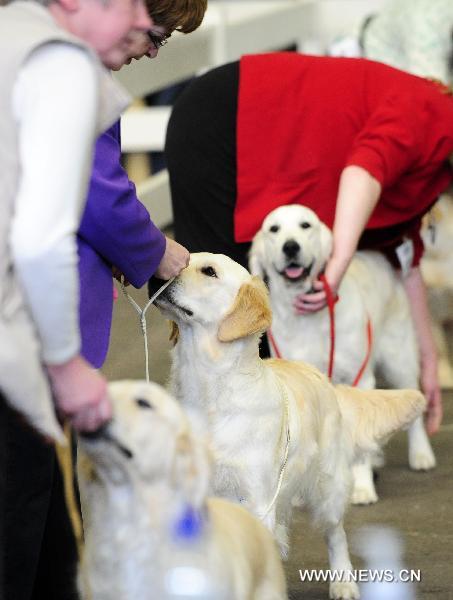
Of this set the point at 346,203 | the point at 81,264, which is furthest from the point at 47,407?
the point at 346,203

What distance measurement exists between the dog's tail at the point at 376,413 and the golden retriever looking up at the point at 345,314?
671 mm

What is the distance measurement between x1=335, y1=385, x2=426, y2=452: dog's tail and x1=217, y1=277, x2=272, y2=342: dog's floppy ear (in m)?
0.50

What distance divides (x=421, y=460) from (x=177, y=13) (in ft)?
8.35

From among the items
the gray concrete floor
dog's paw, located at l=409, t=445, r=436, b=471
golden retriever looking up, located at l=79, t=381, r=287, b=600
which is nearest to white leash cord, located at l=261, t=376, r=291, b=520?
the gray concrete floor

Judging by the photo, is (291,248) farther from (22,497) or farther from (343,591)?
(22,497)

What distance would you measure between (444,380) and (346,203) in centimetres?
183

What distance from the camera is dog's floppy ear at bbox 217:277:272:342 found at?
2.76 meters

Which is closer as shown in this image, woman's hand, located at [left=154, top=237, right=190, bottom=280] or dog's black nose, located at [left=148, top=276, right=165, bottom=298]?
woman's hand, located at [left=154, top=237, right=190, bottom=280]

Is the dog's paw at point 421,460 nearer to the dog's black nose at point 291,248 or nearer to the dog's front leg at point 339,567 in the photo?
the dog's black nose at point 291,248

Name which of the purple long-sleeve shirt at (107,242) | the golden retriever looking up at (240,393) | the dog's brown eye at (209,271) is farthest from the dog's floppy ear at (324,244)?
the purple long-sleeve shirt at (107,242)

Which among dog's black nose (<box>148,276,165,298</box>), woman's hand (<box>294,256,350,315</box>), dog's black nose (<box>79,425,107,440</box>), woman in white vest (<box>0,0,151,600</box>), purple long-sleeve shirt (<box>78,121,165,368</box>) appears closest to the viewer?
woman in white vest (<box>0,0,151,600</box>)

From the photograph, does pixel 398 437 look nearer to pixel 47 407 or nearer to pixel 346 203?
pixel 346 203

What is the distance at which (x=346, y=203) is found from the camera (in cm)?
362

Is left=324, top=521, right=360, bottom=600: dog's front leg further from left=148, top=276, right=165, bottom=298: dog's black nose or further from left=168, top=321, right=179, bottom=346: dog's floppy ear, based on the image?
left=148, top=276, right=165, bottom=298: dog's black nose
